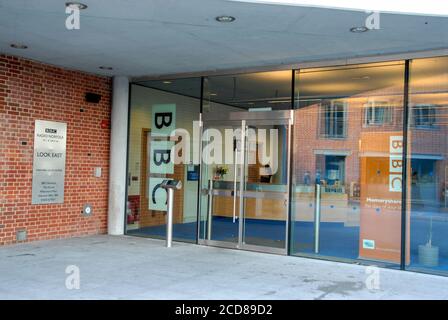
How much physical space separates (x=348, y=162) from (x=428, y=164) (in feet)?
3.48

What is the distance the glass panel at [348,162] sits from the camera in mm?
6688

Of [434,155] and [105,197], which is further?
[105,197]

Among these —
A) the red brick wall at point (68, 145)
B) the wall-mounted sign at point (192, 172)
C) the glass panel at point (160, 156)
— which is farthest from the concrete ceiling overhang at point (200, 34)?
the wall-mounted sign at point (192, 172)

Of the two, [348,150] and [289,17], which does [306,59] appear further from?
[289,17]

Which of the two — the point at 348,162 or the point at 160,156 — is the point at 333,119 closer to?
the point at 348,162

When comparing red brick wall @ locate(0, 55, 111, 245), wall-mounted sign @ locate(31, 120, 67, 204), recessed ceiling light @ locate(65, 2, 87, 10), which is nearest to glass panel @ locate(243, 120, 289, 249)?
red brick wall @ locate(0, 55, 111, 245)

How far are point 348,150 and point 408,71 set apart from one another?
1328mm

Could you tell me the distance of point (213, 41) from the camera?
6.21 meters

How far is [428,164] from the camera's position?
21.0ft

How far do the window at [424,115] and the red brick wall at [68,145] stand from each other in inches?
211

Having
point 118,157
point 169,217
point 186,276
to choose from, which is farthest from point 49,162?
point 186,276

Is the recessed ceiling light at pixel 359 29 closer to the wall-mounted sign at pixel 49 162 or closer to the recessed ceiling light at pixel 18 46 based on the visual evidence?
the recessed ceiling light at pixel 18 46
